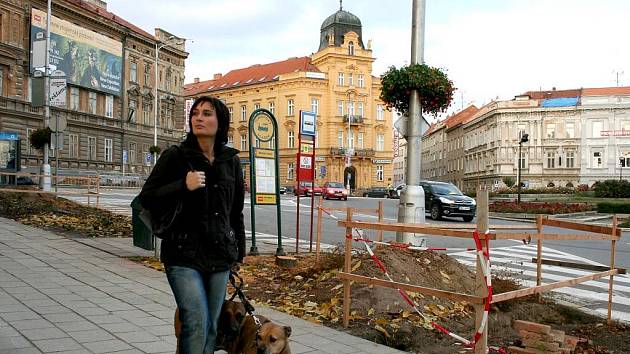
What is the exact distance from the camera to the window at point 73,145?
178 feet

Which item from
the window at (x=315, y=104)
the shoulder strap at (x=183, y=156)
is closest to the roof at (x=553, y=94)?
the window at (x=315, y=104)

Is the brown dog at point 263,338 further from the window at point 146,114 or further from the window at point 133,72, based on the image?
the window at point 146,114

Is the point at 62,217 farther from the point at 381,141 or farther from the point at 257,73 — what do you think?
the point at 257,73

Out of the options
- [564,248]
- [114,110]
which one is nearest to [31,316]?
[564,248]

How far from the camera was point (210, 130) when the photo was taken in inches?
130

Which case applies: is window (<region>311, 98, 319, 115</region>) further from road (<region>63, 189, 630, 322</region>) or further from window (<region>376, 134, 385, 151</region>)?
road (<region>63, 189, 630, 322</region>)

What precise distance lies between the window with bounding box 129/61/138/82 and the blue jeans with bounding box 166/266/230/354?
212 feet

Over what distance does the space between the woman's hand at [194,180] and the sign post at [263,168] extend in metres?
7.92

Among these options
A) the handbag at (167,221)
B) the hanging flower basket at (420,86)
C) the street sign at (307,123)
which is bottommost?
the handbag at (167,221)

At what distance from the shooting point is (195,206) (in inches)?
125

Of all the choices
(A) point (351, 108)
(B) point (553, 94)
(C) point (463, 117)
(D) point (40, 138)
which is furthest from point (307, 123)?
(C) point (463, 117)

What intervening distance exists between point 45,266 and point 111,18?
5771 cm

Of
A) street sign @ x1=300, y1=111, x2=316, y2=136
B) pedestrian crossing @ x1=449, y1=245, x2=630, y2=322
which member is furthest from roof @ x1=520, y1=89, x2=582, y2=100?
street sign @ x1=300, y1=111, x2=316, y2=136

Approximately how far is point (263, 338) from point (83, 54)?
187ft
